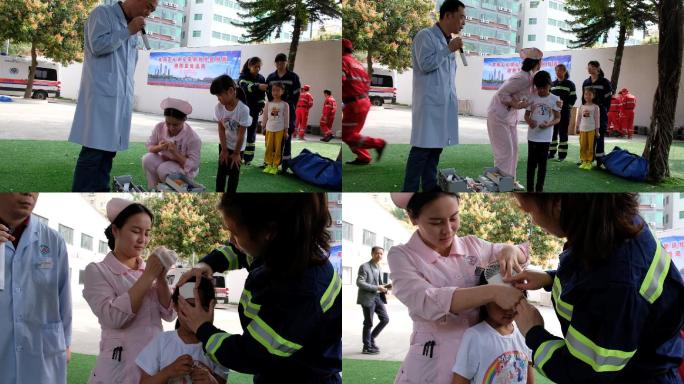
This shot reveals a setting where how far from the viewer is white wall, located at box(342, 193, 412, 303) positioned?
10.6 ft

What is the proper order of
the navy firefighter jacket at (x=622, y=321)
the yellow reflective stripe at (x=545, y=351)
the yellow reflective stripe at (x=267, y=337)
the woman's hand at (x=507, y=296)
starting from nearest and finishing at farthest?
the navy firefighter jacket at (x=622, y=321) < the yellow reflective stripe at (x=545, y=351) < the yellow reflective stripe at (x=267, y=337) < the woman's hand at (x=507, y=296)

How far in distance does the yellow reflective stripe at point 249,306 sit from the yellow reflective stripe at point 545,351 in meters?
0.90

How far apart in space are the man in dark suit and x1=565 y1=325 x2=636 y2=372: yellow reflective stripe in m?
1.07

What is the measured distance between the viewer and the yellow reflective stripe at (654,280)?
2.13 metres

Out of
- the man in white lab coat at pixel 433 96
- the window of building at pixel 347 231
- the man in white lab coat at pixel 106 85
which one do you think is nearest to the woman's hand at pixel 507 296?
the man in white lab coat at pixel 433 96

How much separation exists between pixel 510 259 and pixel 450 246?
26 centimetres

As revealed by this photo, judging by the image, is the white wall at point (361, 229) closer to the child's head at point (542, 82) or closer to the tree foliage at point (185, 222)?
the tree foliage at point (185, 222)

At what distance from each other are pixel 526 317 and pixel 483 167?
805 millimetres

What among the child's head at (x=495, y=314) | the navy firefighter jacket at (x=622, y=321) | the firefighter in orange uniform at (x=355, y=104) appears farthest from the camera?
the firefighter in orange uniform at (x=355, y=104)

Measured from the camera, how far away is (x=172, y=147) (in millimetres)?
3146

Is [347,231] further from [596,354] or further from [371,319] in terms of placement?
[596,354]

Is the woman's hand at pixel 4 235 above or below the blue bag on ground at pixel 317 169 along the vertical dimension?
below

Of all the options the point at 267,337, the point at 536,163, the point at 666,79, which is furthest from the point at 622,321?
the point at 666,79

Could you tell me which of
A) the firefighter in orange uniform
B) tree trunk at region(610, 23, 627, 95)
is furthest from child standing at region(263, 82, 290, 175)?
tree trunk at region(610, 23, 627, 95)
